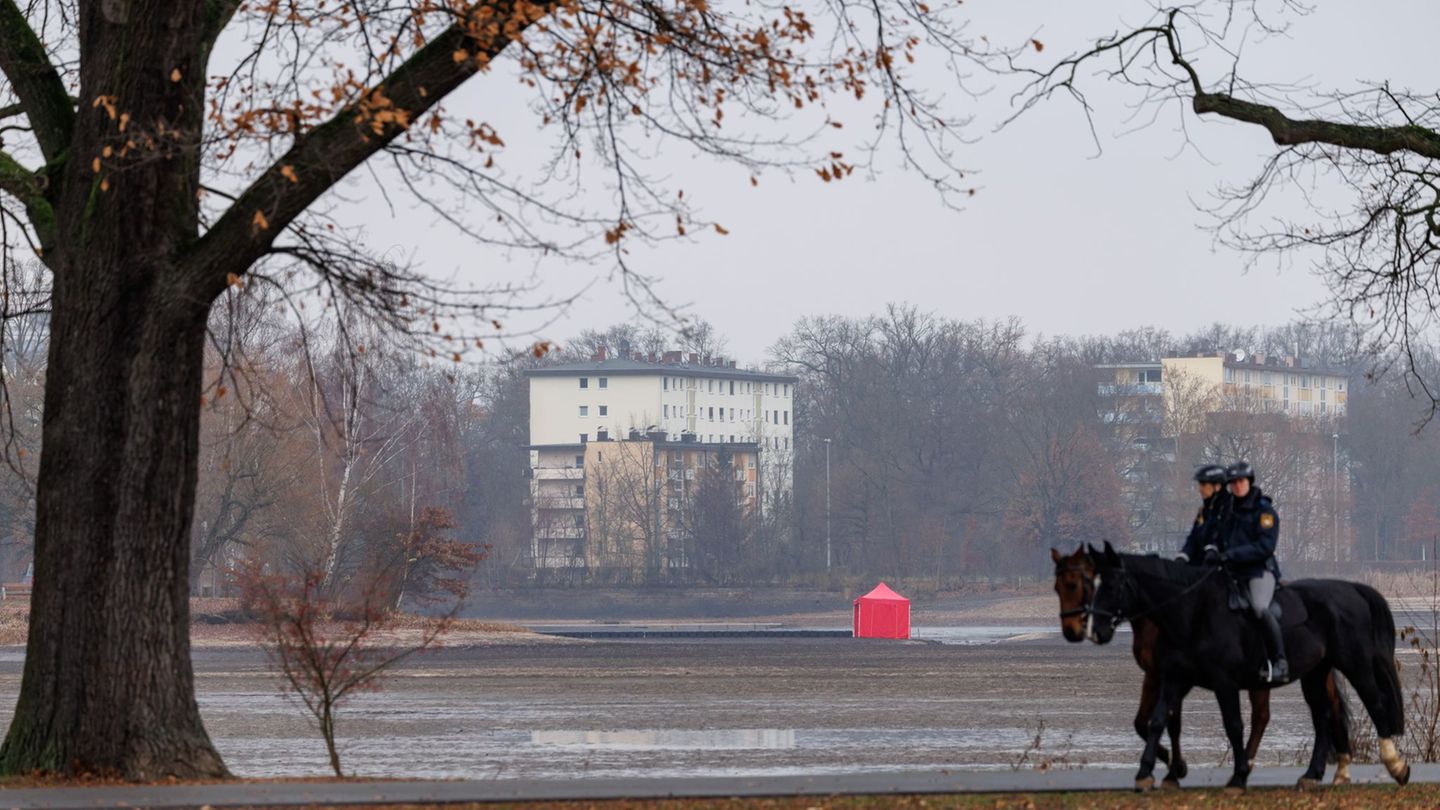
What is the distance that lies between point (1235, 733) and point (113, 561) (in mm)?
9076

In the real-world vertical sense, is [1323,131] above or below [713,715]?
above

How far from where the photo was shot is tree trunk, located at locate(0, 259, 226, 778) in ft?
51.1

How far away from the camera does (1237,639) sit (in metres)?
15.4

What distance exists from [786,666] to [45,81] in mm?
27109

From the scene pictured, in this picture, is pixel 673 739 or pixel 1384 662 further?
pixel 673 739

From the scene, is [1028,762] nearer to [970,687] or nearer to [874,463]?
[970,687]

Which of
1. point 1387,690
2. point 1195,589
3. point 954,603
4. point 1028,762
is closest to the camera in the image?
point 1195,589

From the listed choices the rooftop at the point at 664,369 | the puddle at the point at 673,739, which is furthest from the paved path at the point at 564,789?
the rooftop at the point at 664,369

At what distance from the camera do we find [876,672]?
39469mm

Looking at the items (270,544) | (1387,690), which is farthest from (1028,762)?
(270,544)

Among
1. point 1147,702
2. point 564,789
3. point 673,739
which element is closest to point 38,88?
point 564,789

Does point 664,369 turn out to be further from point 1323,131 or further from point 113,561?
point 113,561

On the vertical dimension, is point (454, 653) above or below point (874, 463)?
below

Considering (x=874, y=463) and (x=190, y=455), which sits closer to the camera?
(x=190, y=455)
